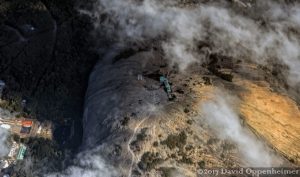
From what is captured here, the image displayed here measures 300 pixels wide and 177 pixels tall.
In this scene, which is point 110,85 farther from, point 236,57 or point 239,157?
point 239,157

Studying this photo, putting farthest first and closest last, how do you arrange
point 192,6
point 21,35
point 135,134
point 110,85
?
point 21,35
point 192,6
point 110,85
point 135,134

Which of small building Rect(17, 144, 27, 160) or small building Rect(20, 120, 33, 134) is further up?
small building Rect(20, 120, 33, 134)

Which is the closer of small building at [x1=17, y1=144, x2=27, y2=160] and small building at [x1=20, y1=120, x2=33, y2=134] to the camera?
small building at [x1=17, y1=144, x2=27, y2=160]

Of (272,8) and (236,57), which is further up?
(272,8)

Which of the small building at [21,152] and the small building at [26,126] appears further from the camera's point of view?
the small building at [26,126]

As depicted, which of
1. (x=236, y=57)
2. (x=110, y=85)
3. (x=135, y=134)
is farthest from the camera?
(x=110, y=85)

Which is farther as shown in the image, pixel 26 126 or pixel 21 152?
pixel 26 126

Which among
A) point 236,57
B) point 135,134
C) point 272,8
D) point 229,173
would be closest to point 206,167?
point 229,173

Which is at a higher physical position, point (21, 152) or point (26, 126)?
point (26, 126)

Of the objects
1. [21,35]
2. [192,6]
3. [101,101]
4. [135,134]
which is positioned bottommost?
[135,134]

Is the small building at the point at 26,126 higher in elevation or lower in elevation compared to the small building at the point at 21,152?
higher

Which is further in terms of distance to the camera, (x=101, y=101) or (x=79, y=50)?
(x=79, y=50)
